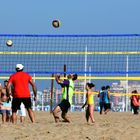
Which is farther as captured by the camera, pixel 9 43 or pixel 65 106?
pixel 9 43

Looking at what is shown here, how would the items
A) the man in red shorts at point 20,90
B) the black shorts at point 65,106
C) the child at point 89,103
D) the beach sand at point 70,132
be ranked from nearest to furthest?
1. the beach sand at point 70,132
2. the man in red shorts at point 20,90
3. the black shorts at point 65,106
4. the child at point 89,103

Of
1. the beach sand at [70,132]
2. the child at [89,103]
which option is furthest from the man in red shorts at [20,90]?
the child at [89,103]

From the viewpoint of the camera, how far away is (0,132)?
9320 millimetres

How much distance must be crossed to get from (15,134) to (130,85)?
53.7 feet

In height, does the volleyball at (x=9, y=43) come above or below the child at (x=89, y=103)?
above

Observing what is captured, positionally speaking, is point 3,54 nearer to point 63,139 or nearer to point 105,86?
point 105,86

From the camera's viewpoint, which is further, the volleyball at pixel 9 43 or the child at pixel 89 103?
the volleyball at pixel 9 43

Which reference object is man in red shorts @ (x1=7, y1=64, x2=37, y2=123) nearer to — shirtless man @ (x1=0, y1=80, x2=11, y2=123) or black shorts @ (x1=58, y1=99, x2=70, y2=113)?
black shorts @ (x1=58, y1=99, x2=70, y2=113)

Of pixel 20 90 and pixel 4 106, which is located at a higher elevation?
pixel 20 90
